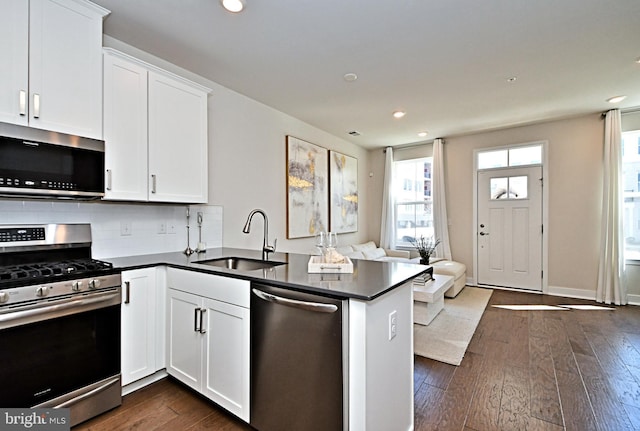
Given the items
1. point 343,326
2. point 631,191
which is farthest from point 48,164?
point 631,191

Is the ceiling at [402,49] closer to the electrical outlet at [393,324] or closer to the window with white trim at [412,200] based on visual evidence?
the electrical outlet at [393,324]

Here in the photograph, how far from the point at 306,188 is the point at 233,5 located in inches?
110

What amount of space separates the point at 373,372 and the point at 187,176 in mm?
2155

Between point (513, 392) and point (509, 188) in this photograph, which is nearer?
point (513, 392)

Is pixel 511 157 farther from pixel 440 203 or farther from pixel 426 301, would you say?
pixel 426 301

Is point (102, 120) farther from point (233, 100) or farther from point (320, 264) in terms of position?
point (320, 264)

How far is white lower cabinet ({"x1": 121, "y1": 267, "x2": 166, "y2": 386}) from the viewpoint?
2.05 meters

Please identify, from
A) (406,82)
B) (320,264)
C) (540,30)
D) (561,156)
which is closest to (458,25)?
(540,30)

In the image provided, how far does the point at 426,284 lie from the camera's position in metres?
3.68

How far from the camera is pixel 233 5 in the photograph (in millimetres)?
2021

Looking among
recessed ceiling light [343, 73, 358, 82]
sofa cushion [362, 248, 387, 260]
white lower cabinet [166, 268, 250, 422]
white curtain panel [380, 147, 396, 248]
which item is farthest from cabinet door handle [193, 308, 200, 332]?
white curtain panel [380, 147, 396, 248]

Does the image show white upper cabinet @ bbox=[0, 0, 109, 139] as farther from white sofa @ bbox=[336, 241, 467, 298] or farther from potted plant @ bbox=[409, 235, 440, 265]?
potted plant @ bbox=[409, 235, 440, 265]

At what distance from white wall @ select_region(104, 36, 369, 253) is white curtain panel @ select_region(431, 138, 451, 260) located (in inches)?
104

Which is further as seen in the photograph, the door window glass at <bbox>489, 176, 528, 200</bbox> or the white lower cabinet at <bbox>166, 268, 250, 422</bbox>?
the door window glass at <bbox>489, 176, 528, 200</bbox>
